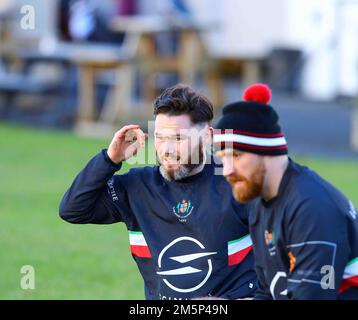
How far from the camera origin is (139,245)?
5742mm

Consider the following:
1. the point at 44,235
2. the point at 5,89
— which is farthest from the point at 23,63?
the point at 44,235

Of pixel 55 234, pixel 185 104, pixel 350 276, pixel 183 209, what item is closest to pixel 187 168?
pixel 183 209

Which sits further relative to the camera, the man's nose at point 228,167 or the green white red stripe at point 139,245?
the green white red stripe at point 139,245

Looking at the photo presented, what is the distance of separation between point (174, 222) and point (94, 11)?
73.1ft

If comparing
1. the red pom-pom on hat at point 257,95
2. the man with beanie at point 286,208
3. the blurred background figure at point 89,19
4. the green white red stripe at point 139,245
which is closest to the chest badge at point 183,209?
the green white red stripe at point 139,245

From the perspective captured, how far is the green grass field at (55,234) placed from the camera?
9109mm

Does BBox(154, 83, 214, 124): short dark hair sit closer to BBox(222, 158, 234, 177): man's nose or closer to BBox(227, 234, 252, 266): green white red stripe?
BBox(227, 234, 252, 266): green white red stripe

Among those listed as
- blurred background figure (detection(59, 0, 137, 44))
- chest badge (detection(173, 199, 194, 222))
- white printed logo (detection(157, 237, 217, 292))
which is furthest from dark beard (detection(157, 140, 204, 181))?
blurred background figure (detection(59, 0, 137, 44))

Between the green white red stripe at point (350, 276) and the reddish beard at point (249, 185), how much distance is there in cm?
49

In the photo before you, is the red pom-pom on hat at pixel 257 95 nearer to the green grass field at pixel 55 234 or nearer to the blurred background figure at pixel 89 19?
the green grass field at pixel 55 234

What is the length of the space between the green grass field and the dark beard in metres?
3.14

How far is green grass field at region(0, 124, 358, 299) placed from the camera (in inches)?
359
